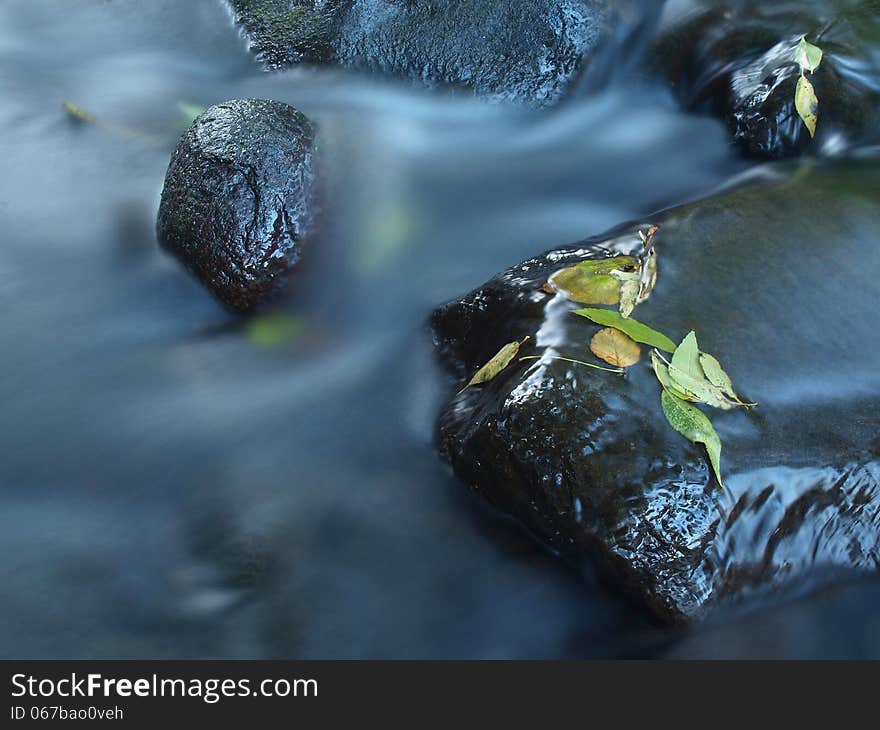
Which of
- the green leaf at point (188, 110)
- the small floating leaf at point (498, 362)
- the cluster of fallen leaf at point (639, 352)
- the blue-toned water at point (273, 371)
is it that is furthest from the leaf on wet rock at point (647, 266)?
the green leaf at point (188, 110)

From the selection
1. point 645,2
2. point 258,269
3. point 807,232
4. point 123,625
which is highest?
point 645,2

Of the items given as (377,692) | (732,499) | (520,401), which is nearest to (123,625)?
(377,692)

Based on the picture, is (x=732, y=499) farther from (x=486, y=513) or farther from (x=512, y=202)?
(x=512, y=202)

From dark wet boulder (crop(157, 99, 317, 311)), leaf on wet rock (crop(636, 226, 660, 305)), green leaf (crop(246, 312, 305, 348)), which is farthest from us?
green leaf (crop(246, 312, 305, 348))

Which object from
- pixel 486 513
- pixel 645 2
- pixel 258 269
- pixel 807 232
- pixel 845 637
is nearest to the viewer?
pixel 845 637

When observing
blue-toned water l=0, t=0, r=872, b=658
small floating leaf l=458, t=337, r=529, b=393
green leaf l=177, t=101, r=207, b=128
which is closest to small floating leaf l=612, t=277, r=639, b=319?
small floating leaf l=458, t=337, r=529, b=393

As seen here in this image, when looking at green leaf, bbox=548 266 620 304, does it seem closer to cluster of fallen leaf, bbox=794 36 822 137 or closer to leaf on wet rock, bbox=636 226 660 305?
leaf on wet rock, bbox=636 226 660 305

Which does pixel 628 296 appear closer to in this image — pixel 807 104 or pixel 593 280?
pixel 593 280
